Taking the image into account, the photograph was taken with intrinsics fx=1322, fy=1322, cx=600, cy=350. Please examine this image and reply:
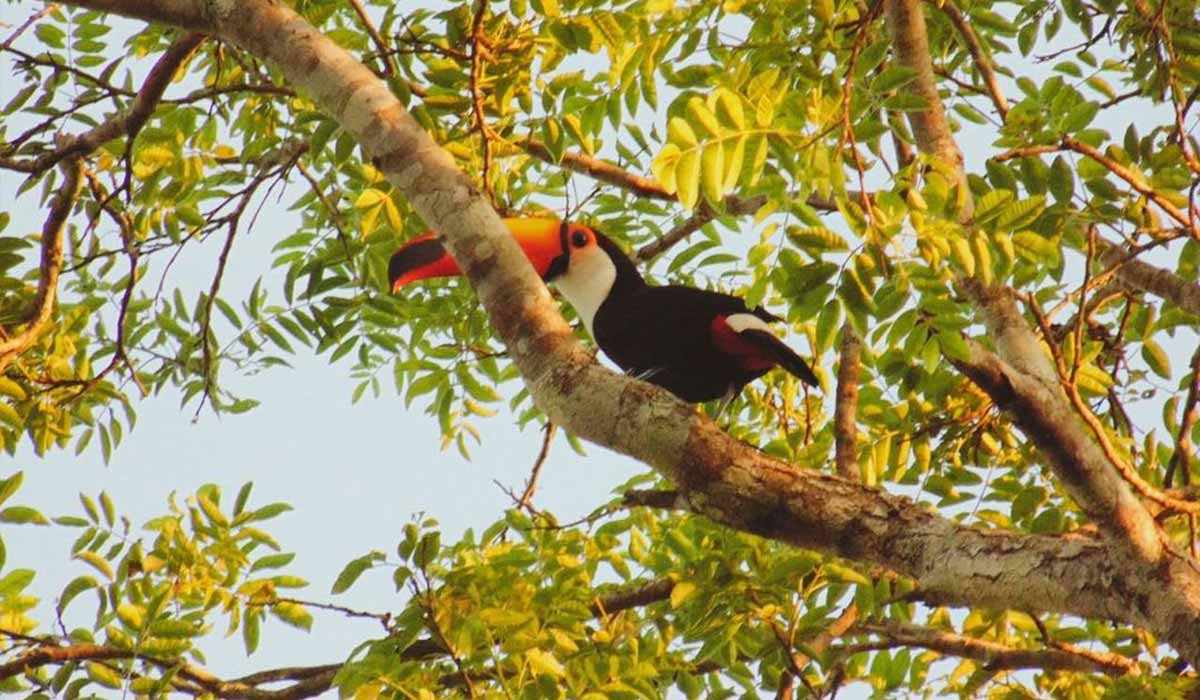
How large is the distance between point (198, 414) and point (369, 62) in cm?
136

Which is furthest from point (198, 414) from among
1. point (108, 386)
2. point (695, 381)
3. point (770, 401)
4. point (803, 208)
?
point (803, 208)

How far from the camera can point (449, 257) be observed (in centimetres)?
437

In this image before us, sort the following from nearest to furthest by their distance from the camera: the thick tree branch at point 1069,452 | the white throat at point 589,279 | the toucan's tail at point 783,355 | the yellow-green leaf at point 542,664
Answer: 1. the thick tree branch at point 1069,452
2. the yellow-green leaf at point 542,664
3. the toucan's tail at point 783,355
4. the white throat at point 589,279

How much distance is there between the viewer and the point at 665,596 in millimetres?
3824

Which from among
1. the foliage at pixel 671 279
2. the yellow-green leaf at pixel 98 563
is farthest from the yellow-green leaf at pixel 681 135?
the yellow-green leaf at pixel 98 563

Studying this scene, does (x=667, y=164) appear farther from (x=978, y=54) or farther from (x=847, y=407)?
(x=978, y=54)

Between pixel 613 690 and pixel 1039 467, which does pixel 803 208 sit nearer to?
pixel 613 690

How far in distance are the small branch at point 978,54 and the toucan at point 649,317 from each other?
1019 millimetres

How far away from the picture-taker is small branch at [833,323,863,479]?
3715mm

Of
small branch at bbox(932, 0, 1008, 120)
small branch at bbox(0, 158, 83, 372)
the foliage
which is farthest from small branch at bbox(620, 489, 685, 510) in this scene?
small branch at bbox(932, 0, 1008, 120)

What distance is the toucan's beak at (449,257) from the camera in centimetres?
429

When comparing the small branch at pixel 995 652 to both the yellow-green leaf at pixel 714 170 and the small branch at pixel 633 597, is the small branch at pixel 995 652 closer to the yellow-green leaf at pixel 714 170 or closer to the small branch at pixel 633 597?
the small branch at pixel 633 597

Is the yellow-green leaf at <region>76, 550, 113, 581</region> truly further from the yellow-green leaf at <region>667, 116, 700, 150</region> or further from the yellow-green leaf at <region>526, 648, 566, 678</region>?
the yellow-green leaf at <region>667, 116, 700, 150</region>

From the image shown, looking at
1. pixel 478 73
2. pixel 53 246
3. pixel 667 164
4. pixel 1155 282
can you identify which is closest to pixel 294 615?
pixel 53 246
